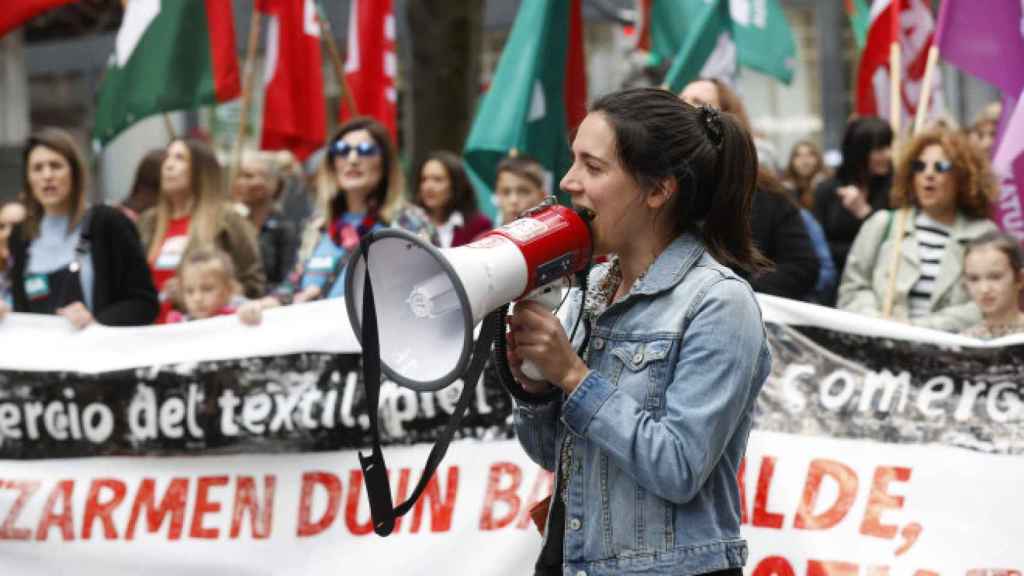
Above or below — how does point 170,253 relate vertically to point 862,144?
below

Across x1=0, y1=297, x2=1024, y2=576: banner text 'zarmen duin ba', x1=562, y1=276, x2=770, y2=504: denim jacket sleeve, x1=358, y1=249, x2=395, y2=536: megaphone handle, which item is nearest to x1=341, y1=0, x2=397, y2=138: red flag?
x1=0, y1=297, x2=1024, y2=576: banner text 'zarmen duin ba'

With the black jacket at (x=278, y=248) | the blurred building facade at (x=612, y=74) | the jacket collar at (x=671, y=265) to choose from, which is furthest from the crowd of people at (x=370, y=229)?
the blurred building facade at (x=612, y=74)

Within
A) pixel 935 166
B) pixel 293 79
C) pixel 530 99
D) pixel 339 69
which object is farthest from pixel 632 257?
pixel 293 79

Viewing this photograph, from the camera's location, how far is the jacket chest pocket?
2574mm

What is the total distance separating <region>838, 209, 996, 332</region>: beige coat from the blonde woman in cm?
257

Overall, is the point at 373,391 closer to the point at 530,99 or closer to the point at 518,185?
the point at 518,185

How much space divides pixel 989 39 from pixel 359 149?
2555mm

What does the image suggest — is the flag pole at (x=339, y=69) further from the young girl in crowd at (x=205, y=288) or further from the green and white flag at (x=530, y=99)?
the young girl in crowd at (x=205, y=288)

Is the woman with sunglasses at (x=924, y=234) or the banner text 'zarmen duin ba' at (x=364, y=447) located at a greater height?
the woman with sunglasses at (x=924, y=234)

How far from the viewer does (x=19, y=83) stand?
1578cm

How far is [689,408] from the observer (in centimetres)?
250

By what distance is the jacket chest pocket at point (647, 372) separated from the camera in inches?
101

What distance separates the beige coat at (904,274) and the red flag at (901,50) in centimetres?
155

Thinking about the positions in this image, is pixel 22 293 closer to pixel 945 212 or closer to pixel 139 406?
pixel 139 406
